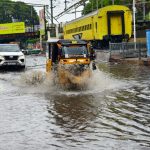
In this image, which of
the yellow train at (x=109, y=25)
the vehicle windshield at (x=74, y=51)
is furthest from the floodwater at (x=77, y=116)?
the yellow train at (x=109, y=25)

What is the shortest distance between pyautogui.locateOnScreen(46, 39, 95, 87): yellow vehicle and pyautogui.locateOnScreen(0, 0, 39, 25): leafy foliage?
4532 inches

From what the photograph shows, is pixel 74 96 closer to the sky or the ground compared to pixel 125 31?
closer to the ground

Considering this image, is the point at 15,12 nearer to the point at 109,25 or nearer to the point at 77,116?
the point at 109,25

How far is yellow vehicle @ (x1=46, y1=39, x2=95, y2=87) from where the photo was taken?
669 inches

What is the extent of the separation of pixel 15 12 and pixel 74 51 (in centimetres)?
12285

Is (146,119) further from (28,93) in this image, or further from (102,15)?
(102,15)

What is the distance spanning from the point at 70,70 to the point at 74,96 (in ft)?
6.39

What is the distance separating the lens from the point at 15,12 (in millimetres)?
138625

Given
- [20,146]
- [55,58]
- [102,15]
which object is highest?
[102,15]

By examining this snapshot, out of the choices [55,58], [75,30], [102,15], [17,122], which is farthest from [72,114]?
[75,30]

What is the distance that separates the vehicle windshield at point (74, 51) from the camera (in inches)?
713

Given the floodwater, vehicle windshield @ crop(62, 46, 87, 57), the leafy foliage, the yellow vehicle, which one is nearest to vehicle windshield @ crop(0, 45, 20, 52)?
the yellow vehicle

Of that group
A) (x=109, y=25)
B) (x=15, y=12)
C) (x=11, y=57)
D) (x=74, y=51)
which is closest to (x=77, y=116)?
(x=74, y=51)

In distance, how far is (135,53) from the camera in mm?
34281
